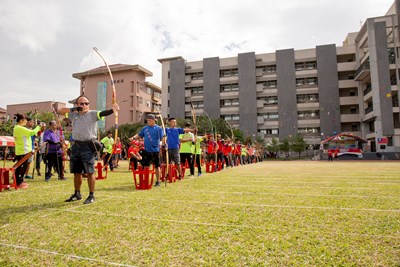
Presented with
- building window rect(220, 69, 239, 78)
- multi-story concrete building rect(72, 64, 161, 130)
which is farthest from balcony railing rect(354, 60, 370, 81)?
multi-story concrete building rect(72, 64, 161, 130)

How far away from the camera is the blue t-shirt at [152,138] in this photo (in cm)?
757

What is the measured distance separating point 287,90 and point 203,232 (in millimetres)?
52632

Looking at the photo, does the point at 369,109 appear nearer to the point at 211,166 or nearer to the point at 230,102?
the point at 230,102

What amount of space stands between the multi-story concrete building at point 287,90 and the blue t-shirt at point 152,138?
4236cm

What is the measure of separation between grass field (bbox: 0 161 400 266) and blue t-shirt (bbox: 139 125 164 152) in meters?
2.48

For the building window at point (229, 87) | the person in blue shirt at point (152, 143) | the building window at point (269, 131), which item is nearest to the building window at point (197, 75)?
the building window at point (229, 87)

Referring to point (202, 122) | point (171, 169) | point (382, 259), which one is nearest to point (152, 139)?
point (171, 169)

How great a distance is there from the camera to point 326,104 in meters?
49.6

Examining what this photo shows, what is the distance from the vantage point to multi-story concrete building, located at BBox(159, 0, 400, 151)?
4762cm

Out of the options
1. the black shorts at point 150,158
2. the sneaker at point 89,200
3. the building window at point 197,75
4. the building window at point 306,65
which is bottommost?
the sneaker at point 89,200

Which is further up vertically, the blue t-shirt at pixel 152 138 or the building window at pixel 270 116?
the building window at pixel 270 116

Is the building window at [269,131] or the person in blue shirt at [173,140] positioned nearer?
the person in blue shirt at [173,140]

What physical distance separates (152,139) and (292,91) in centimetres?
4888

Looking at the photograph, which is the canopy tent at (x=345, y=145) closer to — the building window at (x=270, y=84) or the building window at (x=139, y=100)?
the building window at (x=270, y=84)
